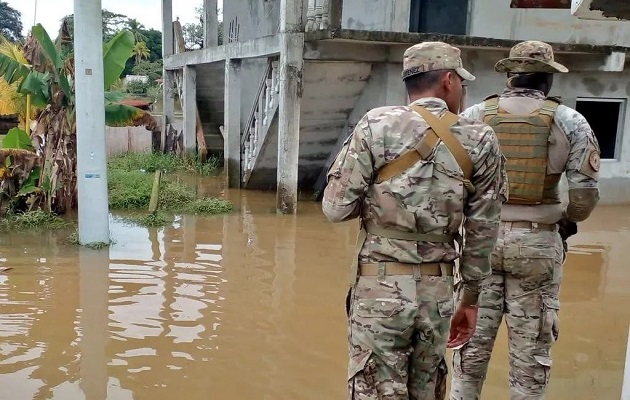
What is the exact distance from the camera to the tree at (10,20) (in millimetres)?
54812

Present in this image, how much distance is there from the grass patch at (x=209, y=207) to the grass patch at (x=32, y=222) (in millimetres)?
1753

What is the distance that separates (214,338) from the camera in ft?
15.4

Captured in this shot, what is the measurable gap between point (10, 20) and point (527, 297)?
61622 millimetres

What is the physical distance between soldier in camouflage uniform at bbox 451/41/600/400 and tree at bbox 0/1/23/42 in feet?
192

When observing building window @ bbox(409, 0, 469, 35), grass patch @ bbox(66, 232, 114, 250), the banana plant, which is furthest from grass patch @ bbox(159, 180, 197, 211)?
building window @ bbox(409, 0, 469, 35)

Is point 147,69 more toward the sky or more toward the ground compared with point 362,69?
more toward the sky

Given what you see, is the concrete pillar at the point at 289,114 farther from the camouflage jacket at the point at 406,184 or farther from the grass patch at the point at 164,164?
the camouflage jacket at the point at 406,184

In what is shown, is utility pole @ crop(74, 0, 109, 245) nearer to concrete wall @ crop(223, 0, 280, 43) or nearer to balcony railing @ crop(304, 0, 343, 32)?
balcony railing @ crop(304, 0, 343, 32)

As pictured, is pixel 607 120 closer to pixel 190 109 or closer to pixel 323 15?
pixel 323 15

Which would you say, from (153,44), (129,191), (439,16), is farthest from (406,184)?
(153,44)

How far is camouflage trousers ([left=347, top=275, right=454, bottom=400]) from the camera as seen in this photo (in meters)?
2.48

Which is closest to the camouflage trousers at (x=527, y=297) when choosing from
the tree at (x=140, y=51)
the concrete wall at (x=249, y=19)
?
the concrete wall at (x=249, y=19)

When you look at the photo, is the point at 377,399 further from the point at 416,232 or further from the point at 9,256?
the point at 9,256

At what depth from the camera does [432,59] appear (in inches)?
97.3
